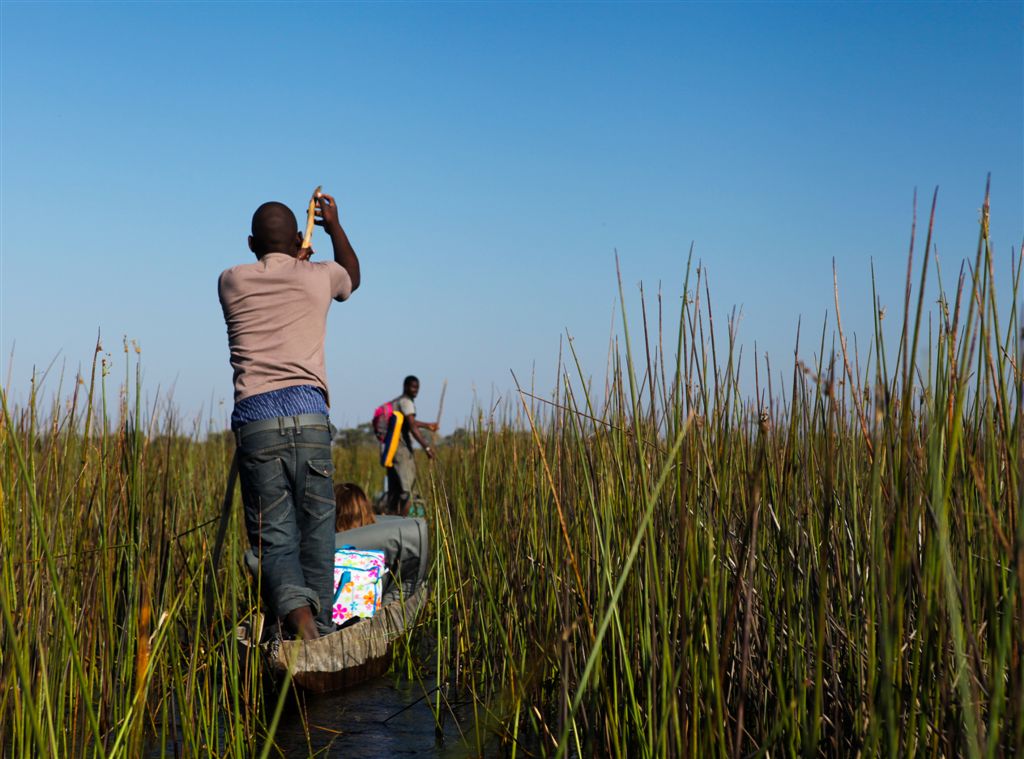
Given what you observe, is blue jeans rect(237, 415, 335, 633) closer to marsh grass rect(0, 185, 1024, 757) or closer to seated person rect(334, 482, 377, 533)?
marsh grass rect(0, 185, 1024, 757)

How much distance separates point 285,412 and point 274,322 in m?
0.31

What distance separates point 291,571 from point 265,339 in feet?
2.54

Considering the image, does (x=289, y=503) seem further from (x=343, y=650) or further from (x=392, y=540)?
(x=392, y=540)

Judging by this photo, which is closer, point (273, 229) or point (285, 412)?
point (285, 412)

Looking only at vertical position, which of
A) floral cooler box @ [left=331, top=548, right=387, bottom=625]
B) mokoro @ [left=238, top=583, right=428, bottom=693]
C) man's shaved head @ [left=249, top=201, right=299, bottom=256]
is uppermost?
man's shaved head @ [left=249, top=201, right=299, bottom=256]

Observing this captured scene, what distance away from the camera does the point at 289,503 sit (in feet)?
10.2

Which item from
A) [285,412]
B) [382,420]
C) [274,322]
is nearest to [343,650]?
[285,412]

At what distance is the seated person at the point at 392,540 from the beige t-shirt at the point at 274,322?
1.02 metres

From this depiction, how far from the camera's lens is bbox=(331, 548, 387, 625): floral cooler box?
3.65 meters

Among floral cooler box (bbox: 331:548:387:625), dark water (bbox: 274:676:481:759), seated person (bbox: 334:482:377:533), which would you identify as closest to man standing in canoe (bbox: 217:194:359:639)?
dark water (bbox: 274:676:481:759)

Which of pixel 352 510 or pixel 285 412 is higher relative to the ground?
pixel 285 412

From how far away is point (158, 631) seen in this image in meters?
1.94

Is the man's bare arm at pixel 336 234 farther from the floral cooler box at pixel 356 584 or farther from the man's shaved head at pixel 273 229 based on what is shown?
the floral cooler box at pixel 356 584

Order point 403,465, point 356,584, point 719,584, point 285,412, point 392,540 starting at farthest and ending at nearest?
point 403,465 → point 392,540 → point 356,584 → point 285,412 → point 719,584
